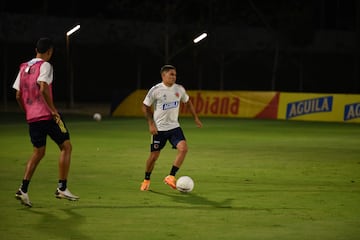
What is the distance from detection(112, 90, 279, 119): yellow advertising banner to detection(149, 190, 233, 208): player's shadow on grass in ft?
76.5

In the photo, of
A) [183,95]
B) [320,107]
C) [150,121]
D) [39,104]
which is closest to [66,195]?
[39,104]

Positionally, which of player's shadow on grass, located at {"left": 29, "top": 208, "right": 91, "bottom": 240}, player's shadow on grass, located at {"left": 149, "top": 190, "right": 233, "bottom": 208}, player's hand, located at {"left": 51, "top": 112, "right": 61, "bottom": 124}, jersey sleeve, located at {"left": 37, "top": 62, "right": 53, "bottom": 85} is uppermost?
jersey sleeve, located at {"left": 37, "top": 62, "right": 53, "bottom": 85}

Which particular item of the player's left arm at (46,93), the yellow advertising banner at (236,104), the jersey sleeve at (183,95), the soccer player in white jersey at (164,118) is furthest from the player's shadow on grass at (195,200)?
the yellow advertising banner at (236,104)

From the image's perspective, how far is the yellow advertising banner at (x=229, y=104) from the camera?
35375 mm

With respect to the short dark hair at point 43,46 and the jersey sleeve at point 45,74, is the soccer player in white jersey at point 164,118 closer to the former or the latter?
the short dark hair at point 43,46

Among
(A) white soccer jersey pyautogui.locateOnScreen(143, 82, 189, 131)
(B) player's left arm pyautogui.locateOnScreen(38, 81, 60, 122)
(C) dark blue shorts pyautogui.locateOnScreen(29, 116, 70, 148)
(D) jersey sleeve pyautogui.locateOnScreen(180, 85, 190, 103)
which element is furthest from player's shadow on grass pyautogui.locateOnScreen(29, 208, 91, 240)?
(D) jersey sleeve pyautogui.locateOnScreen(180, 85, 190, 103)

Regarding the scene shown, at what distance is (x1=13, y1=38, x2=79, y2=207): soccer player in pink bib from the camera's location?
418 inches

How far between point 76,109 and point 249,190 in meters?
30.0

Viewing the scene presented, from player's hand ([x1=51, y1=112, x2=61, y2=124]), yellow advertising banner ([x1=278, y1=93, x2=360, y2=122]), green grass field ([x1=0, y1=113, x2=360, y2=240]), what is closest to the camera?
green grass field ([x1=0, y1=113, x2=360, y2=240])

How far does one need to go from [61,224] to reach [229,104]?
26.8 m

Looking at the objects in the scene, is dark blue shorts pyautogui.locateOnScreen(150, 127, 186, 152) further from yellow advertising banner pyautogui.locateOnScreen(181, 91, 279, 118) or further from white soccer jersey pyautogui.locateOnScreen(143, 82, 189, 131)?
yellow advertising banner pyautogui.locateOnScreen(181, 91, 279, 118)

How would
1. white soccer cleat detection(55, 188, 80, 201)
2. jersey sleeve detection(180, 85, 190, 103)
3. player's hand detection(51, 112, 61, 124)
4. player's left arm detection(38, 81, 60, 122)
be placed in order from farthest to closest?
jersey sleeve detection(180, 85, 190, 103) → white soccer cleat detection(55, 188, 80, 201) → player's hand detection(51, 112, 61, 124) → player's left arm detection(38, 81, 60, 122)

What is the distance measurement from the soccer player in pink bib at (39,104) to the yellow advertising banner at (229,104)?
24.6 m

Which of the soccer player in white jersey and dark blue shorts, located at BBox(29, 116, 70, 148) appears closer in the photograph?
dark blue shorts, located at BBox(29, 116, 70, 148)
